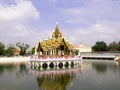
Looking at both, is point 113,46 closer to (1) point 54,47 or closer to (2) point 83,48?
(2) point 83,48

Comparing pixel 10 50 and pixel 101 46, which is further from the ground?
pixel 101 46

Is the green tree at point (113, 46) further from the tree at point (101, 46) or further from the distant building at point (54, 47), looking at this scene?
the distant building at point (54, 47)

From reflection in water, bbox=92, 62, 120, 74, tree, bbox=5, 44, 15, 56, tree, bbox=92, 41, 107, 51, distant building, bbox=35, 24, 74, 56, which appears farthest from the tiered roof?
tree, bbox=92, 41, 107, 51

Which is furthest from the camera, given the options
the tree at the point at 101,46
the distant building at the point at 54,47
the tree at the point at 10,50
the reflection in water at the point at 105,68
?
the tree at the point at 101,46

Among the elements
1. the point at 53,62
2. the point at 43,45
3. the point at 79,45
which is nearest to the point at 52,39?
the point at 43,45

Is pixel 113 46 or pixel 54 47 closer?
pixel 54 47

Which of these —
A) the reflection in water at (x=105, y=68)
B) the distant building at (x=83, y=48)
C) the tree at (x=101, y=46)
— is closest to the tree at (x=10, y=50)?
the tree at (x=101, y=46)

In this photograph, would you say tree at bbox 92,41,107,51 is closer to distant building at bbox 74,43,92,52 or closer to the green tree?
the green tree

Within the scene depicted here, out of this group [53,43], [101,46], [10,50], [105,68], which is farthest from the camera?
[101,46]

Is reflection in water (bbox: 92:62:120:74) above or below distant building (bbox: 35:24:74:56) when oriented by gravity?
below

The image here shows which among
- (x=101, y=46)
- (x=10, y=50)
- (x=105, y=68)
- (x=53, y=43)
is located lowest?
(x=105, y=68)

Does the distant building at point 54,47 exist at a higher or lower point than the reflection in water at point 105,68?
higher

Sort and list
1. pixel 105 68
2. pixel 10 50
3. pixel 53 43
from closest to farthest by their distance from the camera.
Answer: pixel 105 68 < pixel 53 43 < pixel 10 50

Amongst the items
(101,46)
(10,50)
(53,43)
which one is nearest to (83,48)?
(101,46)
